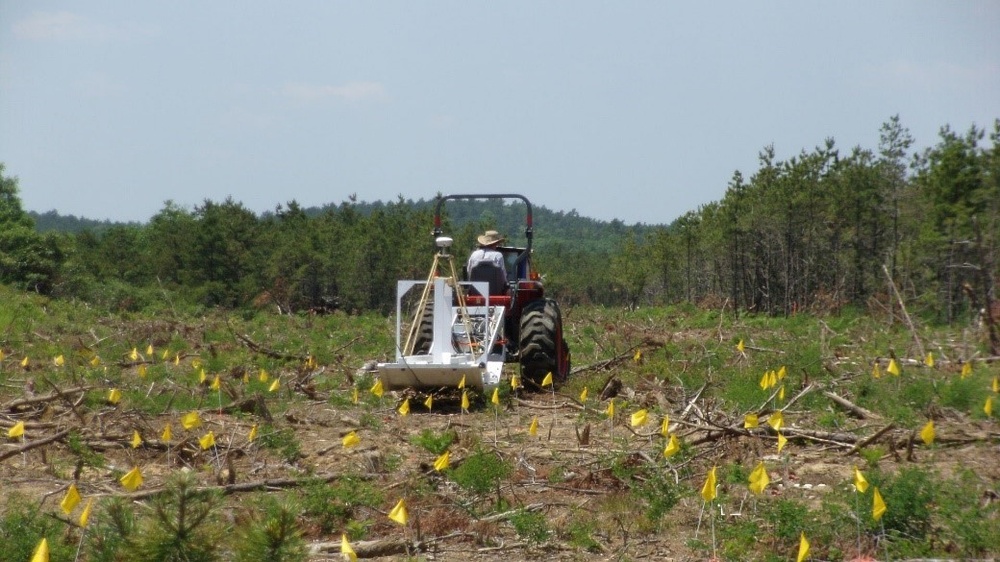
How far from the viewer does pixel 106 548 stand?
3898 millimetres

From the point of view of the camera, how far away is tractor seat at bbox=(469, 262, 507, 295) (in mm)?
11789

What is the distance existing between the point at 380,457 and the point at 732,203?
125 feet

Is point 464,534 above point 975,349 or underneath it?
underneath

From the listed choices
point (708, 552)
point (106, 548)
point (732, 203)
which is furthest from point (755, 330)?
point (732, 203)

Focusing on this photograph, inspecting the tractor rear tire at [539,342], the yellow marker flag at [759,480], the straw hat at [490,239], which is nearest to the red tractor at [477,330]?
the tractor rear tire at [539,342]

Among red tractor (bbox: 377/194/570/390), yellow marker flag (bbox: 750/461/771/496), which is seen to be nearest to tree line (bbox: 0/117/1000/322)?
red tractor (bbox: 377/194/570/390)

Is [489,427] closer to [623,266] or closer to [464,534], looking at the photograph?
[464,534]

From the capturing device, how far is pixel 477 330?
36.3ft

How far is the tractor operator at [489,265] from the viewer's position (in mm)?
11797

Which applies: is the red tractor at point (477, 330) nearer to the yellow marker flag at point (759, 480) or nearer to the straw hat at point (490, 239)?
the straw hat at point (490, 239)

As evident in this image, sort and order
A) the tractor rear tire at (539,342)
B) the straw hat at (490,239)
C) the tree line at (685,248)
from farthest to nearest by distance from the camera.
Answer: the tree line at (685,248) → the straw hat at (490,239) → the tractor rear tire at (539,342)

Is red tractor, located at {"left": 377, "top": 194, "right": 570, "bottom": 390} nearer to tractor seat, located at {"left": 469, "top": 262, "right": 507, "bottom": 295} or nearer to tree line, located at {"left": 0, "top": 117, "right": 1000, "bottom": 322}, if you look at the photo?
tractor seat, located at {"left": 469, "top": 262, "right": 507, "bottom": 295}

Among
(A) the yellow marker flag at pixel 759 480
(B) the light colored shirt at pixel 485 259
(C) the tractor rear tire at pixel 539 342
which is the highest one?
(B) the light colored shirt at pixel 485 259

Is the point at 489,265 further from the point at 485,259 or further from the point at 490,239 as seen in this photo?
the point at 490,239
